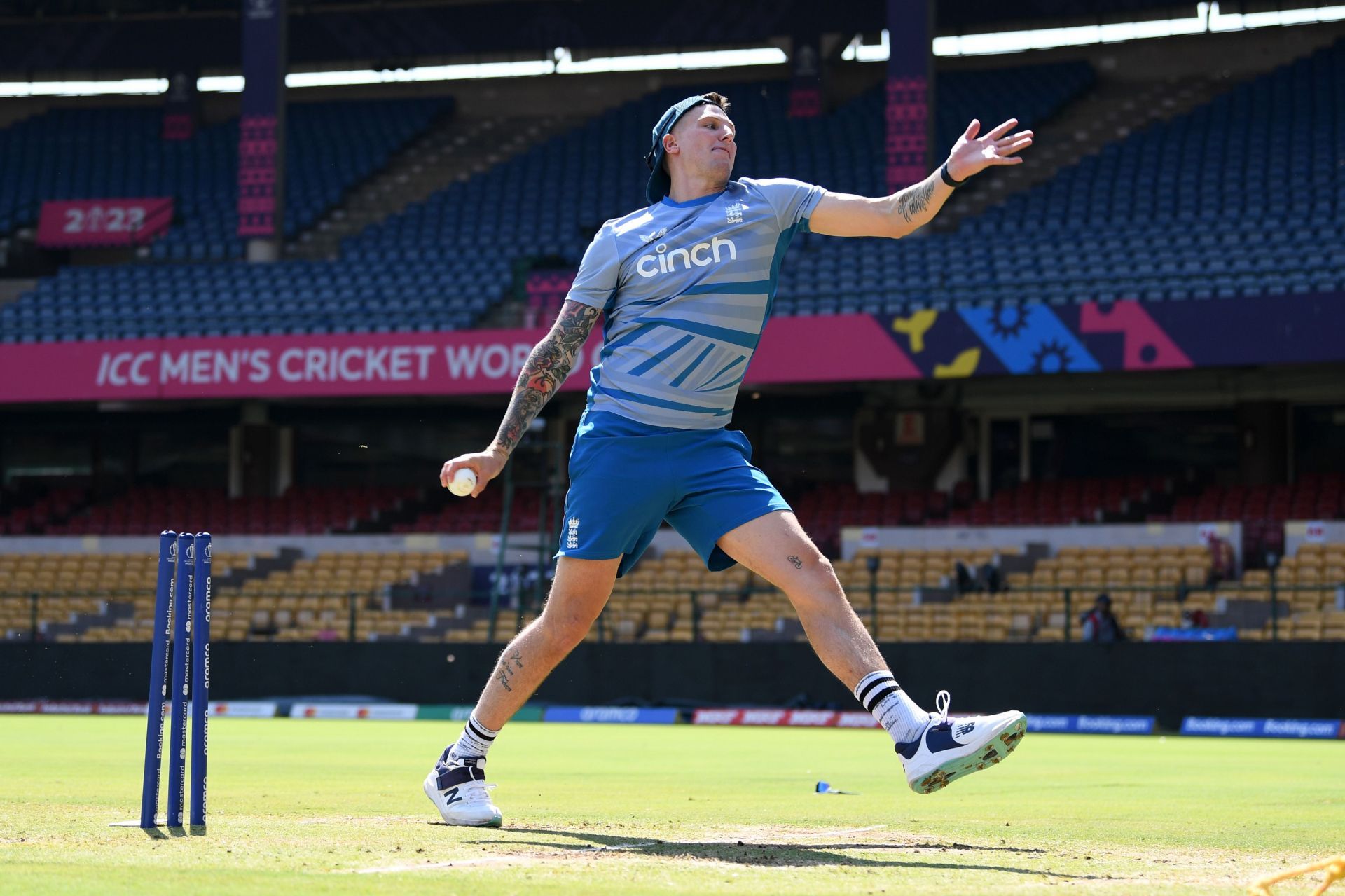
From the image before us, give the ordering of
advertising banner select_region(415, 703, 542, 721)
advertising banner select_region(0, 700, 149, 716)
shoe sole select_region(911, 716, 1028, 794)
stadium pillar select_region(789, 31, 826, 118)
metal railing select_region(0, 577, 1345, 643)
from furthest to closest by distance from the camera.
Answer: stadium pillar select_region(789, 31, 826, 118) < advertising banner select_region(0, 700, 149, 716) < advertising banner select_region(415, 703, 542, 721) < metal railing select_region(0, 577, 1345, 643) < shoe sole select_region(911, 716, 1028, 794)

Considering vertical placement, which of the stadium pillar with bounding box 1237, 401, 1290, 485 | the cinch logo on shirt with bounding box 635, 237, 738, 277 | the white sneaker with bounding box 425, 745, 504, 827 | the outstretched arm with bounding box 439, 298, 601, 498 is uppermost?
the stadium pillar with bounding box 1237, 401, 1290, 485

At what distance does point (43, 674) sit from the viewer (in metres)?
24.8

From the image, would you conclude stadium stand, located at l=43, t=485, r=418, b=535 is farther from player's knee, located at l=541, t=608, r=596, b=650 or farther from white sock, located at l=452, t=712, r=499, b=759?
player's knee, located at l=541, t=608, r=596, b=650

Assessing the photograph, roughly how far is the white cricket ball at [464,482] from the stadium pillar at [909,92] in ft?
79.1

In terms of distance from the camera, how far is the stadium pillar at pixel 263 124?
3325cm

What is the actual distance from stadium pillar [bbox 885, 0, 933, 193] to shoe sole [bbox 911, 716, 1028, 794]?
24.3m

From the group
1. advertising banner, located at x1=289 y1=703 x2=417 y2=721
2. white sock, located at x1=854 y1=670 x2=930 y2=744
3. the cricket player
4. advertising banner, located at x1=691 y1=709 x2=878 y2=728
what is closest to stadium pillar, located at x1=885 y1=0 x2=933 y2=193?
advertising banner, located at x1=691 y1=709 x2=878 y2=728

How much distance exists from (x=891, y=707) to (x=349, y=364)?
2380 centimetres

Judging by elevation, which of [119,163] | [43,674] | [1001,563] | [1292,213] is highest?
[119,163]

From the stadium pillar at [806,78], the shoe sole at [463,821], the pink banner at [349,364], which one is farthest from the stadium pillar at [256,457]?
the shoe sole at [463,821]

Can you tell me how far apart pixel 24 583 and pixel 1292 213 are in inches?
826

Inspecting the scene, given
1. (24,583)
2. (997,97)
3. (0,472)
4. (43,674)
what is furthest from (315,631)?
(997,97)

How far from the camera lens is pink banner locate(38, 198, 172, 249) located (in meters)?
36.6

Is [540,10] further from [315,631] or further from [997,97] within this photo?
[315,631]
